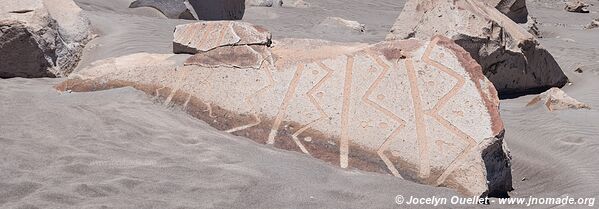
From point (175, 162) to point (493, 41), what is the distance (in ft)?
14.2

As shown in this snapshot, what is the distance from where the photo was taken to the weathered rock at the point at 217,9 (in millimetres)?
9852

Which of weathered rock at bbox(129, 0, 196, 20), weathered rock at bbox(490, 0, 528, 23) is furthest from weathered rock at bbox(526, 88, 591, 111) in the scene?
weathered rock at bbox(129, 0, 196, 20)

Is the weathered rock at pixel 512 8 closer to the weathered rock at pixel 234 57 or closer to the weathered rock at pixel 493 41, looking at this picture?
the weathered rock at pixel 493 41

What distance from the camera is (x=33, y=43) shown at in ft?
19.8

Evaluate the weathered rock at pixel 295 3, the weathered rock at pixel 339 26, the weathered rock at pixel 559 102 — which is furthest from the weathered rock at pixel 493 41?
the weathered rock at pixel 295 3

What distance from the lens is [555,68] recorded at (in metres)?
7.33

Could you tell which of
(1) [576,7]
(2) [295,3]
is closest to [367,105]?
(2) [295,3]

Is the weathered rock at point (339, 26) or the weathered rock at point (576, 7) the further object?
the weathered rock at point (576, 7)

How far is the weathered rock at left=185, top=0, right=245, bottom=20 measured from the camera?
32.3 ft

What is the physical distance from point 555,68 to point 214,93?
448 centimetres

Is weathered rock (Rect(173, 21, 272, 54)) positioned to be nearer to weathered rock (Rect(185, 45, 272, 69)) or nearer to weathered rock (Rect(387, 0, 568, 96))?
weathered rock (Rect(185, 45, 272, 69))

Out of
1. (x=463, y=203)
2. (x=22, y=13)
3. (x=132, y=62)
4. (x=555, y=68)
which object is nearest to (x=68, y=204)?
(x=463, y=203)

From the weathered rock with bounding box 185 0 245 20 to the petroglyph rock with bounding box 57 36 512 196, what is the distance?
489cm

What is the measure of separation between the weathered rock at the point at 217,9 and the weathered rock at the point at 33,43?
130 inches
